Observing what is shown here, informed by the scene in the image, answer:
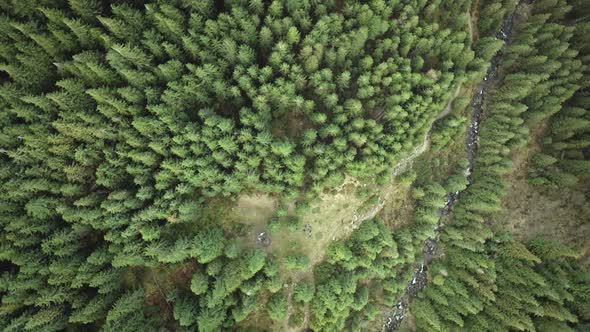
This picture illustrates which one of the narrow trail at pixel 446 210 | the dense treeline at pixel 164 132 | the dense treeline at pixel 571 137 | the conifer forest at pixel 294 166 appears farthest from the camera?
the narrow trail at pixel 446 210

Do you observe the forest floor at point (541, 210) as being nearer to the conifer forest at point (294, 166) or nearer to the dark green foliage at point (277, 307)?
the conifer forest at point (294, 166)

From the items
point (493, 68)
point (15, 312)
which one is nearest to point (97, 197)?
point (15, 312)

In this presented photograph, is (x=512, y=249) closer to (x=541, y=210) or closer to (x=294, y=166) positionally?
(x=541, y=210)

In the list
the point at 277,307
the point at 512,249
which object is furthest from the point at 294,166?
the point at 512,249

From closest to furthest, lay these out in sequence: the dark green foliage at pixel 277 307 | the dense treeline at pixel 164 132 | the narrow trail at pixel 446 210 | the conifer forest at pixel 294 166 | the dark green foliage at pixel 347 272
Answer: the dense treeline at pixel 164 132, the conifer forest at pixel 294 166, the dark green foliage at pixel 277 307, the dark green foliage at pixel 347 272, the narrow trail at pixel 446 210

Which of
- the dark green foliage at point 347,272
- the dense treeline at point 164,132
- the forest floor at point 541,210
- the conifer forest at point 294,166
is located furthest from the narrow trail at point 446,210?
the dense treeline at point 164,132
